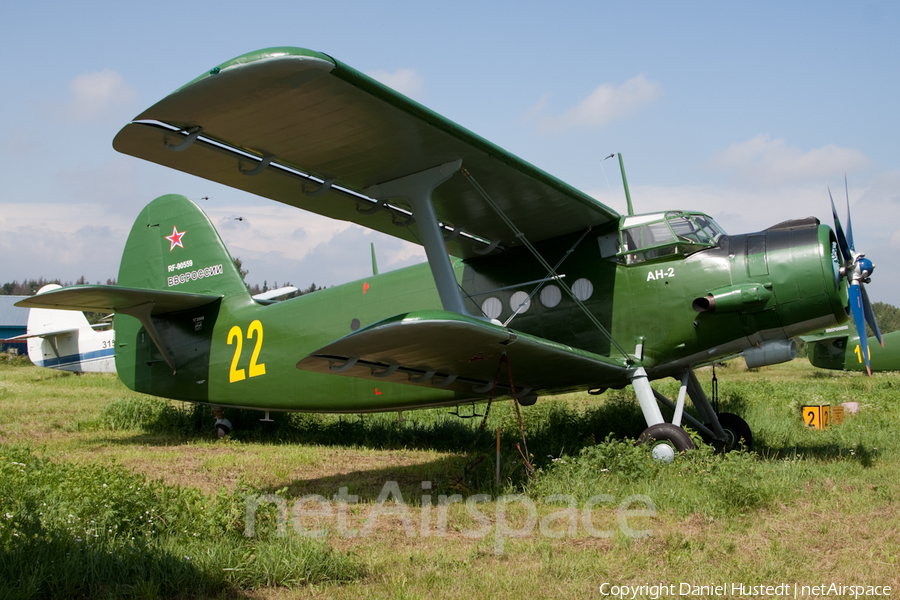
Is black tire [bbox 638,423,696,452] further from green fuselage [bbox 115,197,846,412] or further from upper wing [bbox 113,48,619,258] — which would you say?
Result: upper wing [bbox 113,48,619,258]

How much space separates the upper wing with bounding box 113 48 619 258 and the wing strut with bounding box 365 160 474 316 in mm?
125

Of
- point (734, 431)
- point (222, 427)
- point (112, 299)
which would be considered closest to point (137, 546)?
point (112, 299)

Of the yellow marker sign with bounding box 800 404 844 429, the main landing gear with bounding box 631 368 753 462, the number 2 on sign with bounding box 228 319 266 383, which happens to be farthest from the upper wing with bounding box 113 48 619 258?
the yellow marker sign with bounding box 800 404 844 429

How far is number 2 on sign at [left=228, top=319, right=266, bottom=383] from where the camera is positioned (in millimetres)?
10289

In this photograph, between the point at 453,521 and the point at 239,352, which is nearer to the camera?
the point at 453,521

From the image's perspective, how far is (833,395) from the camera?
1404cm

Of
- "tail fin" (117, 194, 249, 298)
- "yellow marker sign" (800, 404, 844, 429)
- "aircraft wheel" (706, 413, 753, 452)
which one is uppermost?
"tail fin" (117, 194, 249, 298)

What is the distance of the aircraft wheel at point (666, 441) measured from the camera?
6.77 meters

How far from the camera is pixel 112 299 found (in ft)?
32.7

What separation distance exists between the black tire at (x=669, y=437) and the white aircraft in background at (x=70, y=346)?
20882 millimetres

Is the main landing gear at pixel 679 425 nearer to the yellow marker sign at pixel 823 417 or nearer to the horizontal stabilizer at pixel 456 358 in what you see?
the horizontal stabilizer at pixel 456 358

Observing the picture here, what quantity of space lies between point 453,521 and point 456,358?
169 centimetres

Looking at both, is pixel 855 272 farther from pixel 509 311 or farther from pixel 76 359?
pixel 76 359

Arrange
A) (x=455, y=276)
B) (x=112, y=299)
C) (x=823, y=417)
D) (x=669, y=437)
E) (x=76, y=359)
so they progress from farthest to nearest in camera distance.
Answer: (x=76, y=359) < (x=823, y=417) < (x=112, y=299) < (x=455, y=276) < (x=669, y=437)
